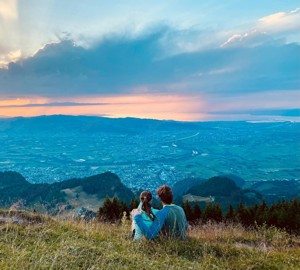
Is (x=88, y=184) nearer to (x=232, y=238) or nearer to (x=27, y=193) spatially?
(x=27, y=193)

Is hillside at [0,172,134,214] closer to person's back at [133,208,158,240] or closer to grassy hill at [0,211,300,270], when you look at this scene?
grassy hill at [0,211,300,270]

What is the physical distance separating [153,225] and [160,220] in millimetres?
199

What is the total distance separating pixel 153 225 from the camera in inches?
312

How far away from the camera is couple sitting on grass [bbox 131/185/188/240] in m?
7.90

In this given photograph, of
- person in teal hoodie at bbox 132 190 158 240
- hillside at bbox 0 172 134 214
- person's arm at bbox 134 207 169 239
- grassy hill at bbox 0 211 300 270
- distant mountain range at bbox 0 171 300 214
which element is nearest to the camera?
grassy hill at bbox 0 211 300 270

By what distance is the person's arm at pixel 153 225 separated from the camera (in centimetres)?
786

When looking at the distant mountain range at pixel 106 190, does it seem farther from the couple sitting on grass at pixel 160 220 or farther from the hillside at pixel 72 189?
the couple sitting on grass at pixel 160 220

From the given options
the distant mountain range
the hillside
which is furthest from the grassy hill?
the hillside

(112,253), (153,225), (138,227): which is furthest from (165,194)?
(112,253)

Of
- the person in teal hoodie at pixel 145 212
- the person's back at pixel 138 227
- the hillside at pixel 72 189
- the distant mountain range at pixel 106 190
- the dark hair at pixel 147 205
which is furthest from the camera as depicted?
the hillside at pixel 72 189

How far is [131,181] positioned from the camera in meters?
189

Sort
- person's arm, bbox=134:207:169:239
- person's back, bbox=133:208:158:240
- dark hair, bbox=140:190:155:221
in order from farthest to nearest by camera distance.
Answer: dark hair, bbox=140:190:155:221
person's back, bbox=133:208:158:240
person's arm, bbox=134:207:169:239

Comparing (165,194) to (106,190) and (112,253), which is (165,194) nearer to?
(112,253)

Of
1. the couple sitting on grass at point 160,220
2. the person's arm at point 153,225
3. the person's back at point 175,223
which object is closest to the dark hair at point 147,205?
the couple sitting on grass at point 160,220
